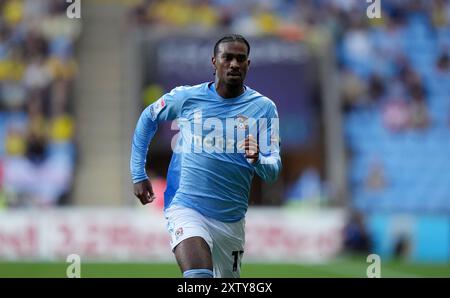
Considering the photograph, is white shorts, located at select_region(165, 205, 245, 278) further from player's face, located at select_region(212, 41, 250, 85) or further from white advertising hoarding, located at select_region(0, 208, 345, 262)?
white advertising hoarding, located at select_region(0, 208, 345, 262)

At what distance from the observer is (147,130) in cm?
780

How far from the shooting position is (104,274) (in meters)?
14.3

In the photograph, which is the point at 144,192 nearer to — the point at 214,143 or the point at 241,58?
the point at 214,143

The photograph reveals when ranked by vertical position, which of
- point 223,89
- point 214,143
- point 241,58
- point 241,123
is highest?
point 241,58

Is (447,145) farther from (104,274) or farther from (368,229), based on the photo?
(104,274)

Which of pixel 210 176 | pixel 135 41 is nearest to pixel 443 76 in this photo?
pixel 135 41

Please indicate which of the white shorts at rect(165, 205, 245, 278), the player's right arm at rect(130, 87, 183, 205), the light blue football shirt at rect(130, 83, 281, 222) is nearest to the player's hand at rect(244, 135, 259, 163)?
the light blue football shirt at rect(130, 83, 281, 222)

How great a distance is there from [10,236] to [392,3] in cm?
999

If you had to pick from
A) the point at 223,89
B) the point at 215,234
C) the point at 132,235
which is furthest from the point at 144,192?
the point at 132,235

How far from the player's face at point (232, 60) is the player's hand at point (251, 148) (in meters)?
0.61

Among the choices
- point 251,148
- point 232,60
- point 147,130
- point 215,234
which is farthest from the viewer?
point 147,130

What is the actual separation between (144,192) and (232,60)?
1.20 metres

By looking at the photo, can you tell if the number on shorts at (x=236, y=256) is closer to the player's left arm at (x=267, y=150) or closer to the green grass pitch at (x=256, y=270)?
the player's left arm at (x=267, y=150)

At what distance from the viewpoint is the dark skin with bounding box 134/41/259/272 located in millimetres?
7109
